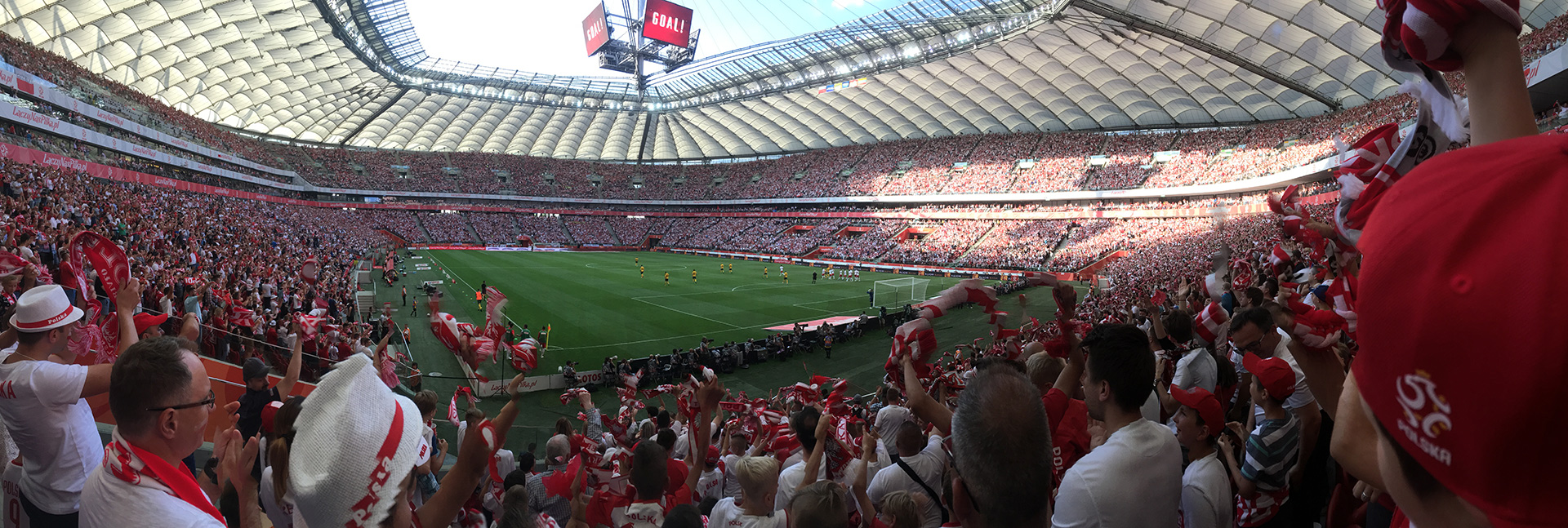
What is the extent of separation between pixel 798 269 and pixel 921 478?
45.6m

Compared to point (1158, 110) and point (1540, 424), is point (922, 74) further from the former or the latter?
point (1540, 424)

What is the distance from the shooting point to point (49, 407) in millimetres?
3615

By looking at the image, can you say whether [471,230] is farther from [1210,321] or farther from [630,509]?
[1210,321]

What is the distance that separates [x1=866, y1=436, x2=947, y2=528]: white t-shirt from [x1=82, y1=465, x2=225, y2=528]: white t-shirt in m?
3.22

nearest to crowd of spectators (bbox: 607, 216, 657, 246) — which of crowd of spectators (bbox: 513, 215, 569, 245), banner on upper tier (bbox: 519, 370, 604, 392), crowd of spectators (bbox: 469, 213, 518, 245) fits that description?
crowd of spectators (bbox: 513, 215, 569, 245)

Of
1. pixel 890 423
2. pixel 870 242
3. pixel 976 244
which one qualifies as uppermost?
pixel 890 423

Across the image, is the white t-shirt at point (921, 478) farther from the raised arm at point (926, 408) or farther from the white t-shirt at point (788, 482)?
the raised arm at point (926, 408)

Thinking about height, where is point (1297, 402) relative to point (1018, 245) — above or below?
above

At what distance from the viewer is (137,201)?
76.9 feet

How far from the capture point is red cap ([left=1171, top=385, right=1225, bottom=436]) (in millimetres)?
3354

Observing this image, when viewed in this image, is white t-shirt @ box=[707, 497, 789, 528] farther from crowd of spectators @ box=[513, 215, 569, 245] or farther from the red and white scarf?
crowd of spectators @ box=[513, 215, 569, 245]

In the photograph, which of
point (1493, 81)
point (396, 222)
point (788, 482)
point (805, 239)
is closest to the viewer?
point (1493, 81)

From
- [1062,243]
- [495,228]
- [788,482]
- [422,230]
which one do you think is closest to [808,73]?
[1062,243]

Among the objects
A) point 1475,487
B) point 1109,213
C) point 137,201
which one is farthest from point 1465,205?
point 1109,213
